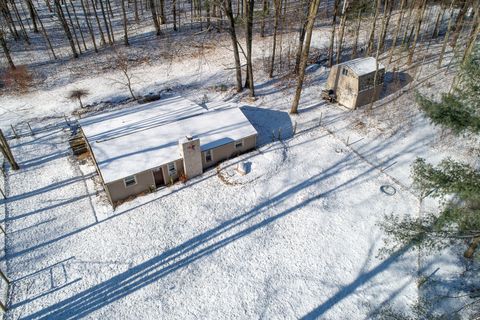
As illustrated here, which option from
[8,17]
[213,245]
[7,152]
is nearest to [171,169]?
[213,245]

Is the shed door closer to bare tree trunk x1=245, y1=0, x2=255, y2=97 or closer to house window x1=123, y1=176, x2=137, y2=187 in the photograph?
house window x1=123, y1=176, x2=137, y2=187

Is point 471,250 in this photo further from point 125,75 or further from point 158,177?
point 125,75

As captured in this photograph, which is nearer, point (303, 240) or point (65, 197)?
point (303, 240)

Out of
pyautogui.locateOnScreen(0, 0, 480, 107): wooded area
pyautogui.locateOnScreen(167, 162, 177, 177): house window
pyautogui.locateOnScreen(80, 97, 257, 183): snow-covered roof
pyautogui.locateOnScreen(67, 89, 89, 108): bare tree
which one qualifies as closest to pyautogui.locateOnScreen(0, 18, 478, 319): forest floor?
pyautogui.locateOnScreen(167, 162, 177, 177): house window

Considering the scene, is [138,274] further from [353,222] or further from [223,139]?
[353,222]

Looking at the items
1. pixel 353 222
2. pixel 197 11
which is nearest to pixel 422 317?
pixel 353 222

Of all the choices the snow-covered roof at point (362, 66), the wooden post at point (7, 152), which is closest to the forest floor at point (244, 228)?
the wooden post at point (7, 152)
